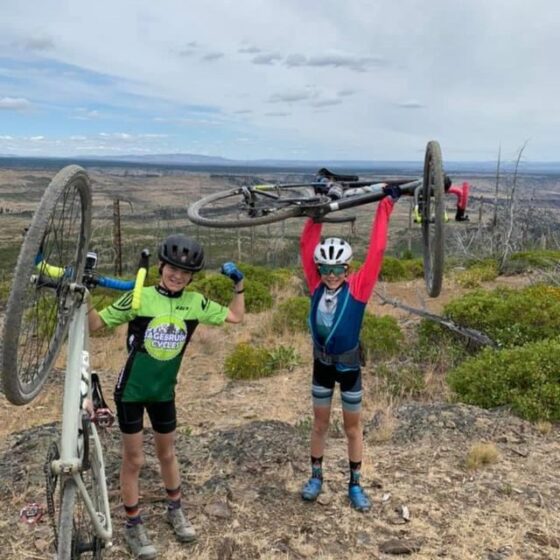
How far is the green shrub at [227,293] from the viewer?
43.8 ft

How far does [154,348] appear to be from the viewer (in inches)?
149

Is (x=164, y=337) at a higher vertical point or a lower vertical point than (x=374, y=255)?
lower

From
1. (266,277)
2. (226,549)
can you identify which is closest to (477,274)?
(266,277)

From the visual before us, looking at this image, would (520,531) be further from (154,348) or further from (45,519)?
(45,519)

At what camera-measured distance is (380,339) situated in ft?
32.8

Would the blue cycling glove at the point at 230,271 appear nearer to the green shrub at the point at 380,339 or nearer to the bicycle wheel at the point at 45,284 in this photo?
the bicycle wheel at the point at 45,284

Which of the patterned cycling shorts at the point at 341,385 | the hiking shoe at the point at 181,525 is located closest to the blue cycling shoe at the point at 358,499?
the patterned cycling shorts at the point at 341,385

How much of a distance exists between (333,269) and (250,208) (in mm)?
734

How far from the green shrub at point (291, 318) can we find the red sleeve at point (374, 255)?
6.89 m

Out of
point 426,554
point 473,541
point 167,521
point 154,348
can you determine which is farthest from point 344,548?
point 154,348

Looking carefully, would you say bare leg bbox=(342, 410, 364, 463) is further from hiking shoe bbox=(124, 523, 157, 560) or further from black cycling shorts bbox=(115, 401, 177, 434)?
hiking shoe bbox=(124, 523, 157, 560)

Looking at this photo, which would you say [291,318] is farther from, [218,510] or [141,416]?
[141,416]

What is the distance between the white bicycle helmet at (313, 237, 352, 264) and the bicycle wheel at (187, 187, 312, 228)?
1.13 ft

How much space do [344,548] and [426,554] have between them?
1.86 feet
